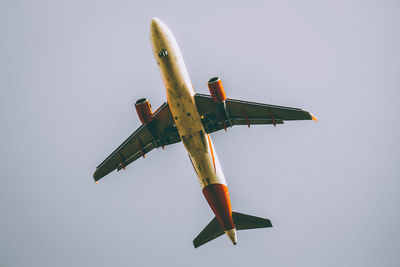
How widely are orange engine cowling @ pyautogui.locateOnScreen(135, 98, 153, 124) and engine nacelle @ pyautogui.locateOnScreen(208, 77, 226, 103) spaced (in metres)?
5.37

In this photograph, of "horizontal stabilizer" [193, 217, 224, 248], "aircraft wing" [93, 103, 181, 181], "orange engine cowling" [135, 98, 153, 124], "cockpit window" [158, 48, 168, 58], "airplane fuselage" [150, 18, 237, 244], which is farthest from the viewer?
"horizontal stabilizer" [193, 217, 224, 248]

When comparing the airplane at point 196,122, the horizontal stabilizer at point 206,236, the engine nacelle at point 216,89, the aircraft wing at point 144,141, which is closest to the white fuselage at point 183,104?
the airplane at point 196,122

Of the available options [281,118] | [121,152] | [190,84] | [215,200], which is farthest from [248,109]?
[121,152]

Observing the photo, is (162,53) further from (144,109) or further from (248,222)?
(248,222)

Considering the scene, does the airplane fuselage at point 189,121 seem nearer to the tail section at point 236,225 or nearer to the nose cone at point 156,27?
the nose cone at point 156,27

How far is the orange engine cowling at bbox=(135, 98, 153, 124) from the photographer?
108ft

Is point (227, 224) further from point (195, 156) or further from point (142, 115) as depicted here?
point (142, 115)

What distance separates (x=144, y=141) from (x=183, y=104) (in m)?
7.02

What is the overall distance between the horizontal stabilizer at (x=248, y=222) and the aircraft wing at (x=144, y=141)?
29.1 feet

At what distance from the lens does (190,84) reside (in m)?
32.6

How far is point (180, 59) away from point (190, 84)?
2225 millimetres

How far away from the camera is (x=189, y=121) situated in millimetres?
32500

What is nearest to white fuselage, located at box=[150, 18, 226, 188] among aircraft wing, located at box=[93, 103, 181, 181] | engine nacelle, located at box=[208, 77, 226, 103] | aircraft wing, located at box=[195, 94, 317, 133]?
aircraft wing, located at box=[195, 94, 317, 133]

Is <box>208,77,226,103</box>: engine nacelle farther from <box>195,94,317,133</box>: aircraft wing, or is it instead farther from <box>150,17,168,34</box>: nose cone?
<box>150,17,168,34</box>: nose cone
